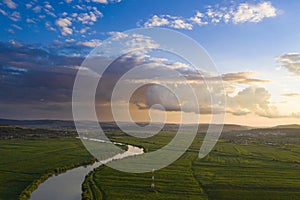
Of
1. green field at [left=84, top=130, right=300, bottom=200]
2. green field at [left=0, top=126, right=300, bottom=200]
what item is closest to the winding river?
green field at [left=0, top=126, right=300, bottom=200]

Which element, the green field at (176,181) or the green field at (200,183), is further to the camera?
the green field at (176,181)

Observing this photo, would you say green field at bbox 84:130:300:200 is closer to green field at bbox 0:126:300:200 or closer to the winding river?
green field at bbox 0:126:300:200

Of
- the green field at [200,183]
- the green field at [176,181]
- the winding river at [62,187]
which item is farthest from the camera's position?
the green field at [176,181]

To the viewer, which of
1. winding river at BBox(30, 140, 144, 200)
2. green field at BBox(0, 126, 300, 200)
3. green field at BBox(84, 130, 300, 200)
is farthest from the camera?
green field at BBox(0, 126, 300, 200)

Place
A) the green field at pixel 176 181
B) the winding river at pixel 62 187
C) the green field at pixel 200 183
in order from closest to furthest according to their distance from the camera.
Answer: the winding river at pixel 62 187, the green field at pixel 200 183, the green field at pixel 176 181

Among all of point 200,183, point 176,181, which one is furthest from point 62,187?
point 200,183

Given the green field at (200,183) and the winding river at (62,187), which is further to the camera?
the green field at (200,183)

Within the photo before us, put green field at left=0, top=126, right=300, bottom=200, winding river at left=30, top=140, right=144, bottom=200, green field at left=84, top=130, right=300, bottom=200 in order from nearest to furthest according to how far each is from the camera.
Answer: winding river at left=30, top=140, right=144, bottom=200 < green field at left=84, top=130, right=300, bottom=200 < green field at left=0, top=126, right=300, bottom=200

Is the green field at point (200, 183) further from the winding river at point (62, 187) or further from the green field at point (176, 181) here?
the winding river at point (62, 187)

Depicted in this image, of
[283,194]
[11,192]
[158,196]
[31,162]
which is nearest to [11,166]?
[31,162]

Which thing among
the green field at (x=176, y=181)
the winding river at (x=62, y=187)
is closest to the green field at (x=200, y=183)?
the green field at (x=176, y=181)

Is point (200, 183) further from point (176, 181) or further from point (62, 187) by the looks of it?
point (62, 187)
